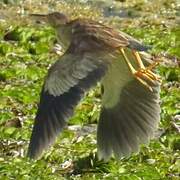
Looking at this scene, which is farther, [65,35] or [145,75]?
[65,35]

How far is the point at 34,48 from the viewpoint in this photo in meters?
12.1

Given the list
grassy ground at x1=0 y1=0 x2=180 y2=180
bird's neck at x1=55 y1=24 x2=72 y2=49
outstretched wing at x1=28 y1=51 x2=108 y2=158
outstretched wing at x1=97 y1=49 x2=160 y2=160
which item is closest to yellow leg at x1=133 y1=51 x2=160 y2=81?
outstretched wing at x1=97 y1=49 x2=160 y2=160

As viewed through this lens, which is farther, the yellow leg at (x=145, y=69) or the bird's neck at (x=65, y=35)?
the bird's neck at (x=65, y=35)

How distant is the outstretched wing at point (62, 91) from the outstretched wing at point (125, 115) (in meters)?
0.80

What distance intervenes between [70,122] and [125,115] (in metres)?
1.74

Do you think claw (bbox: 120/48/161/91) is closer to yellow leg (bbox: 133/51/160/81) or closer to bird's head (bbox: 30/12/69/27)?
yellow leg (bbox: 133/51/160/81)

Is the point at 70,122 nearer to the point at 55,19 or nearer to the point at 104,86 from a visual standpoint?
the point at 104,86

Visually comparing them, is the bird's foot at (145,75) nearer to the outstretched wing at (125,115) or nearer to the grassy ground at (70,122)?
the outstretched wing at (125,115)

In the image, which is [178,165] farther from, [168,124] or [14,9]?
[14,9]

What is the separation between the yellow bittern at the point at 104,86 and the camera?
6098 mm

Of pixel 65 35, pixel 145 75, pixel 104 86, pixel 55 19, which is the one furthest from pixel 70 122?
pixel 145 75

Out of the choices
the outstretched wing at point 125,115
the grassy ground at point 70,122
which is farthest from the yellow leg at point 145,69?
the grassy ground at point 70,122

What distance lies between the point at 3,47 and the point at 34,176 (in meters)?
4.78

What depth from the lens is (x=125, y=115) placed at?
730 cm
